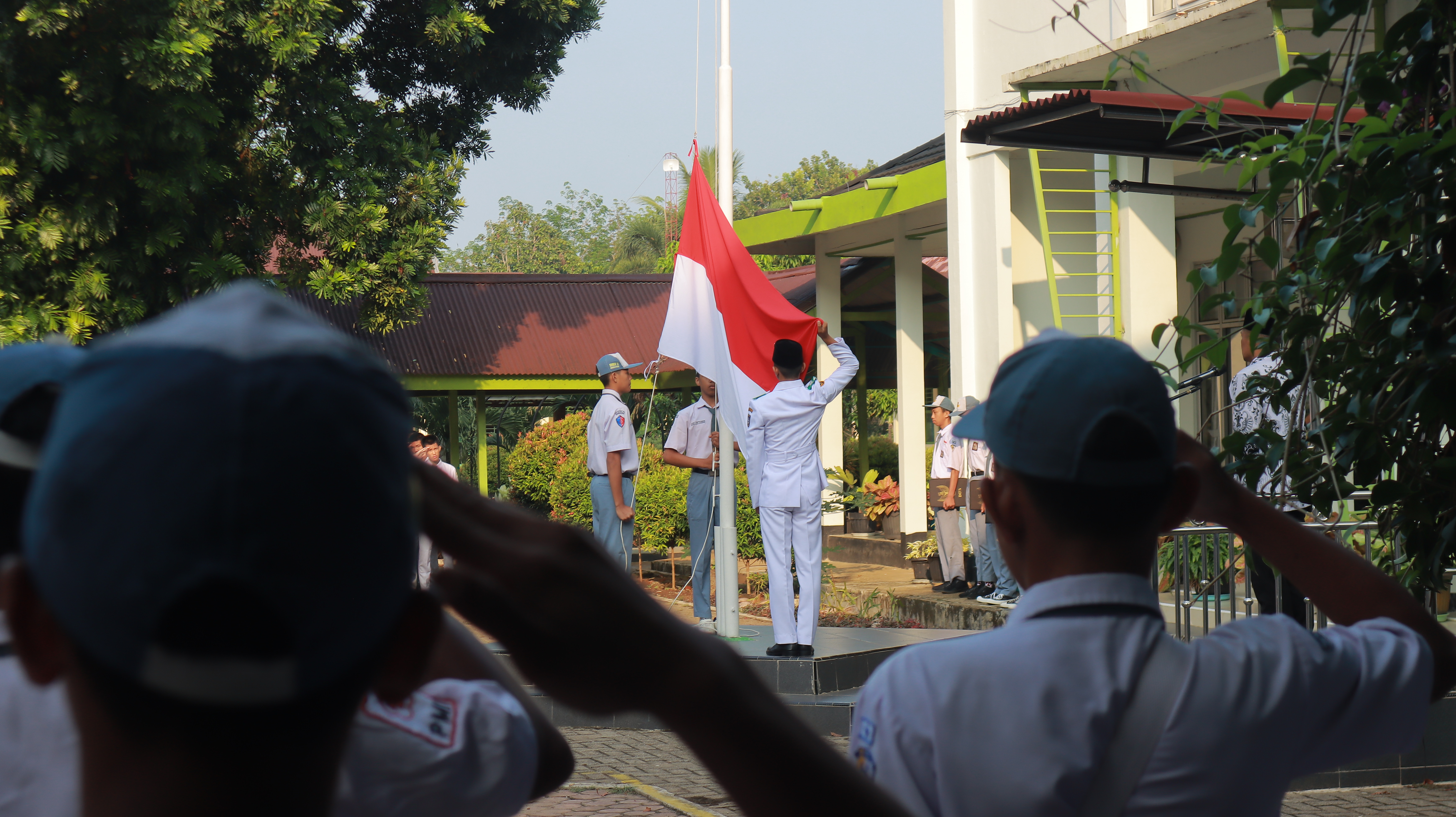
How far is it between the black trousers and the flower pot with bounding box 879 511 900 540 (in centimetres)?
831

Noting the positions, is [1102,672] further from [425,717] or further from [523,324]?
[523,324]

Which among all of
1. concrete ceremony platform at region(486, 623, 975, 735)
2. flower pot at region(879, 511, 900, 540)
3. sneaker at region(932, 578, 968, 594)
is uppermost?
flower pot at region(879, 511, 900, 540)

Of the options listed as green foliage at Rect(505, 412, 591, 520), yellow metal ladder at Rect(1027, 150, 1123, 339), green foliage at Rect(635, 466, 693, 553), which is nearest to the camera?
yellow metal ladder at Rect(1027, 150, 1123, 339)

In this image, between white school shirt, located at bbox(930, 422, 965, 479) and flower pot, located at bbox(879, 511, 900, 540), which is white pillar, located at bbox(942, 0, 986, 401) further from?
flower pot, located at bbox(879, 511, 900, 540)

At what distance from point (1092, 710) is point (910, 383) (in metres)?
13.6

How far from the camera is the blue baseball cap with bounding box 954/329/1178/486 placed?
1.35 meters

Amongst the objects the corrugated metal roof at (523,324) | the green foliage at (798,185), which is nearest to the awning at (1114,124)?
the corrugated metal roof at (523,324)

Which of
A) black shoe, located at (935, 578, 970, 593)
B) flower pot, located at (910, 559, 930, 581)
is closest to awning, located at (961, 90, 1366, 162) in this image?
black shoe, located at (935, 578, 970, 593)

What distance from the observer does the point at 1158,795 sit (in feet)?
4.28

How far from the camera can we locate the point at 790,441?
316 inches

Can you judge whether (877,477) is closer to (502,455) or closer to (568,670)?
(502,455)

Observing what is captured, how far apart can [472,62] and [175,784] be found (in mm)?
14517

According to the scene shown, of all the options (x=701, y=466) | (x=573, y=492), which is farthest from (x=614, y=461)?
(x=573, y=492)

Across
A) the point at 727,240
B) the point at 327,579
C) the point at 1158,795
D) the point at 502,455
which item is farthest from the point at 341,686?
the point at 502,455
